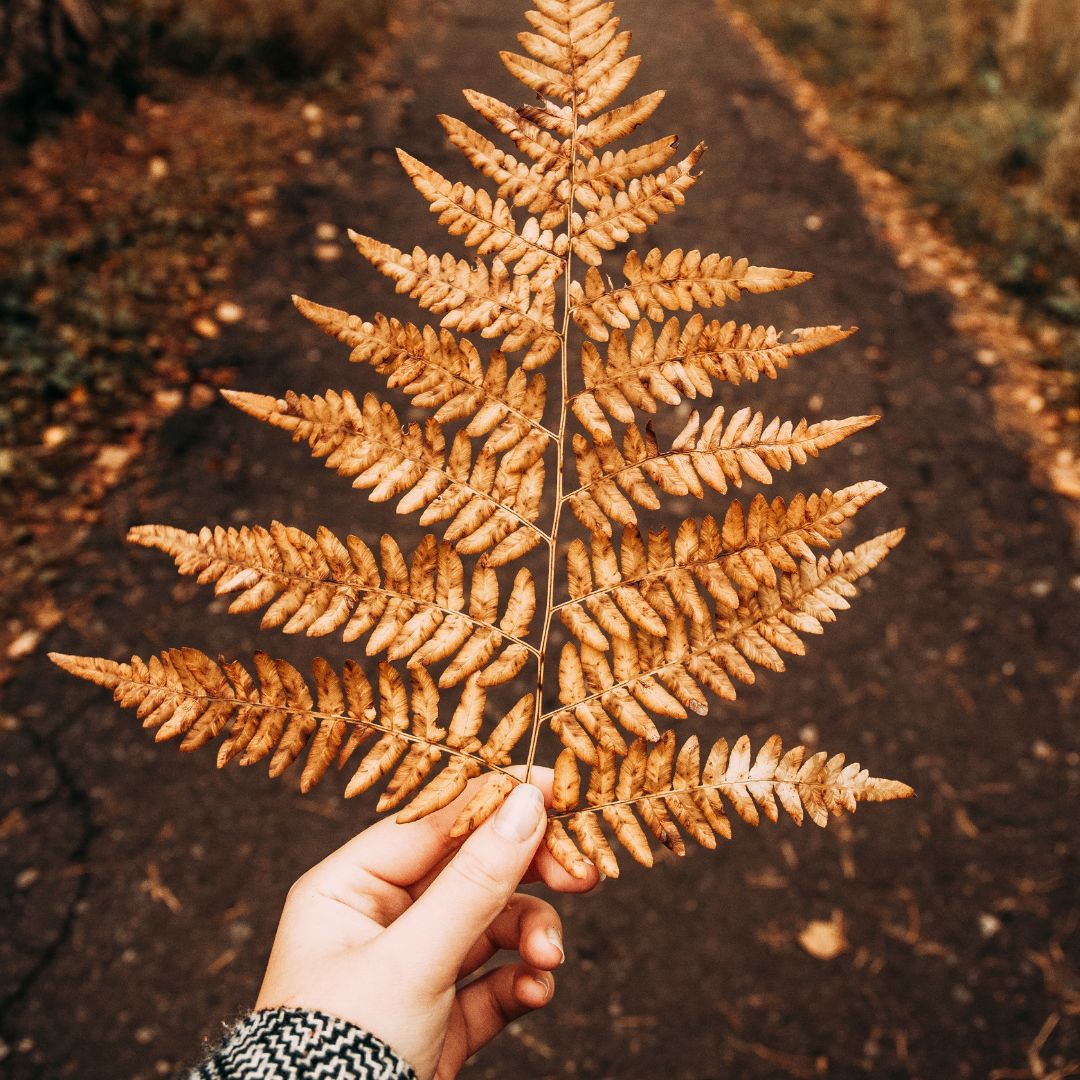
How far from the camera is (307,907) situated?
1.52m

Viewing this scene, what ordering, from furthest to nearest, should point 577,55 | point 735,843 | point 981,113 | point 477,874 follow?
1. point 981,113
2. point 735,843
3. point 477,874
4. point 577,55

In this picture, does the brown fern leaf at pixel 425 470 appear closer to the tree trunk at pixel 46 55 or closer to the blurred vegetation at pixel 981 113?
the blurred vegetation at pixel 981 113

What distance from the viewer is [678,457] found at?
3.87 ft

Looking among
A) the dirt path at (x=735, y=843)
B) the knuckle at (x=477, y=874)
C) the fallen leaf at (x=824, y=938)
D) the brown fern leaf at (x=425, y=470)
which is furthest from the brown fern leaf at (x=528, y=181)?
the fallen leaf at (x=824, y=938)

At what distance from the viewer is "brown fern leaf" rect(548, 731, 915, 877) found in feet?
3.81

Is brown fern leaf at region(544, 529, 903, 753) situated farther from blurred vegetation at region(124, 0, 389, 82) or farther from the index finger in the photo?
blurred vegetation at region(124, 0, 389, 82)

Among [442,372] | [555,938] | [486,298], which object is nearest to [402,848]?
[555,938]

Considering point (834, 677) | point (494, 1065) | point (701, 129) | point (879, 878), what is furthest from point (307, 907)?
point (701, 129)

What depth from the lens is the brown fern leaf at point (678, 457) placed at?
113 cm

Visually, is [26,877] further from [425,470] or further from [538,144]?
[538,144]

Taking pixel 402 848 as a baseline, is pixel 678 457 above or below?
above

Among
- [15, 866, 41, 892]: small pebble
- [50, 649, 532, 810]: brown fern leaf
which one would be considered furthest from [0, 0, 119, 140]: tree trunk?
[50, 649, 532, 810]: brown fern leaf

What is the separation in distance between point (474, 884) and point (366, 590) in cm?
49

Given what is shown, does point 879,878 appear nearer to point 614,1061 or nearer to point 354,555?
point 614,1061
